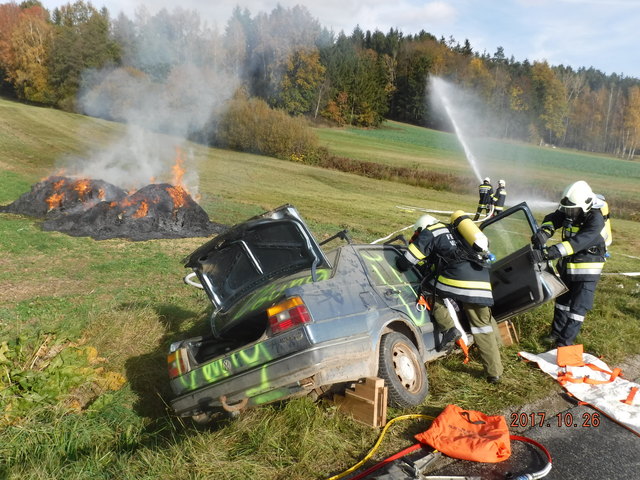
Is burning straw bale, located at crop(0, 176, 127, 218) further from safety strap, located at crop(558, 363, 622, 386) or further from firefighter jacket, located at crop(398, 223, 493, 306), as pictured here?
safety strap, located at crop(558, 363, 622, 386)

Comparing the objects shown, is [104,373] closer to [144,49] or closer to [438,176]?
[144,49]

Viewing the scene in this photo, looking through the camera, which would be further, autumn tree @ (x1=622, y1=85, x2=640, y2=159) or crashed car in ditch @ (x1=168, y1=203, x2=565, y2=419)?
autumn tree @ (x1=622, y1=85, x2=640, y2=159)

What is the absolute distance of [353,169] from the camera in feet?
115

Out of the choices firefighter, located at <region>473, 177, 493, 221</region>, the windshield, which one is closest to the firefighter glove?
the windshield

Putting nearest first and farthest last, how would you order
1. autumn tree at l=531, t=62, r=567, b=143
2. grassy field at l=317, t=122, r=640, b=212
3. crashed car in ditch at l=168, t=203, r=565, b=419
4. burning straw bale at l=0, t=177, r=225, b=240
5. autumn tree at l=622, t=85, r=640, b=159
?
crashed car in ditch at l=168, t=203, r=565, b=419
burning straw bale at l=0, t=177, r=225, b=240
grassy field at l=317, t=122, r=640, b=212
autumn tree at l=531, t=62, r=567, b=143
autumn tree at l=622, t=85, r=640, b=159

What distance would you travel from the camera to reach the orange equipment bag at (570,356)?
498 cm

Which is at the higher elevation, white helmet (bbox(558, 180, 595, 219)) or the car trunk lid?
white helmet (bbox(558, 180, 595, 219))

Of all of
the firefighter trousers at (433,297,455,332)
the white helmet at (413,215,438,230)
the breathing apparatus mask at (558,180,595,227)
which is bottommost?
the firefighter trousers at (433,297,455,332)

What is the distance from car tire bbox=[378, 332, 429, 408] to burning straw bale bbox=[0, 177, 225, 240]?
28.0ft

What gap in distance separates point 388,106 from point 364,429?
5996cm

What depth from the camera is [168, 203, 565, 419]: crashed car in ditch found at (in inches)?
138

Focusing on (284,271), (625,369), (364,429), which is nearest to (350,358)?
(364,429)

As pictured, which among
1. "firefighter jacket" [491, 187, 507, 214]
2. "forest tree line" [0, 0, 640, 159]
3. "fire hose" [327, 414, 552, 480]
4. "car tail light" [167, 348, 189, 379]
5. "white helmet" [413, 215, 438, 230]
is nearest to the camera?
"fire hose" [327, 414, 552, 480]

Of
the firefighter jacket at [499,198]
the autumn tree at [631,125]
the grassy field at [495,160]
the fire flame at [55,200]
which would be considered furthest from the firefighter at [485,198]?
the autumn tree at [631,125]
